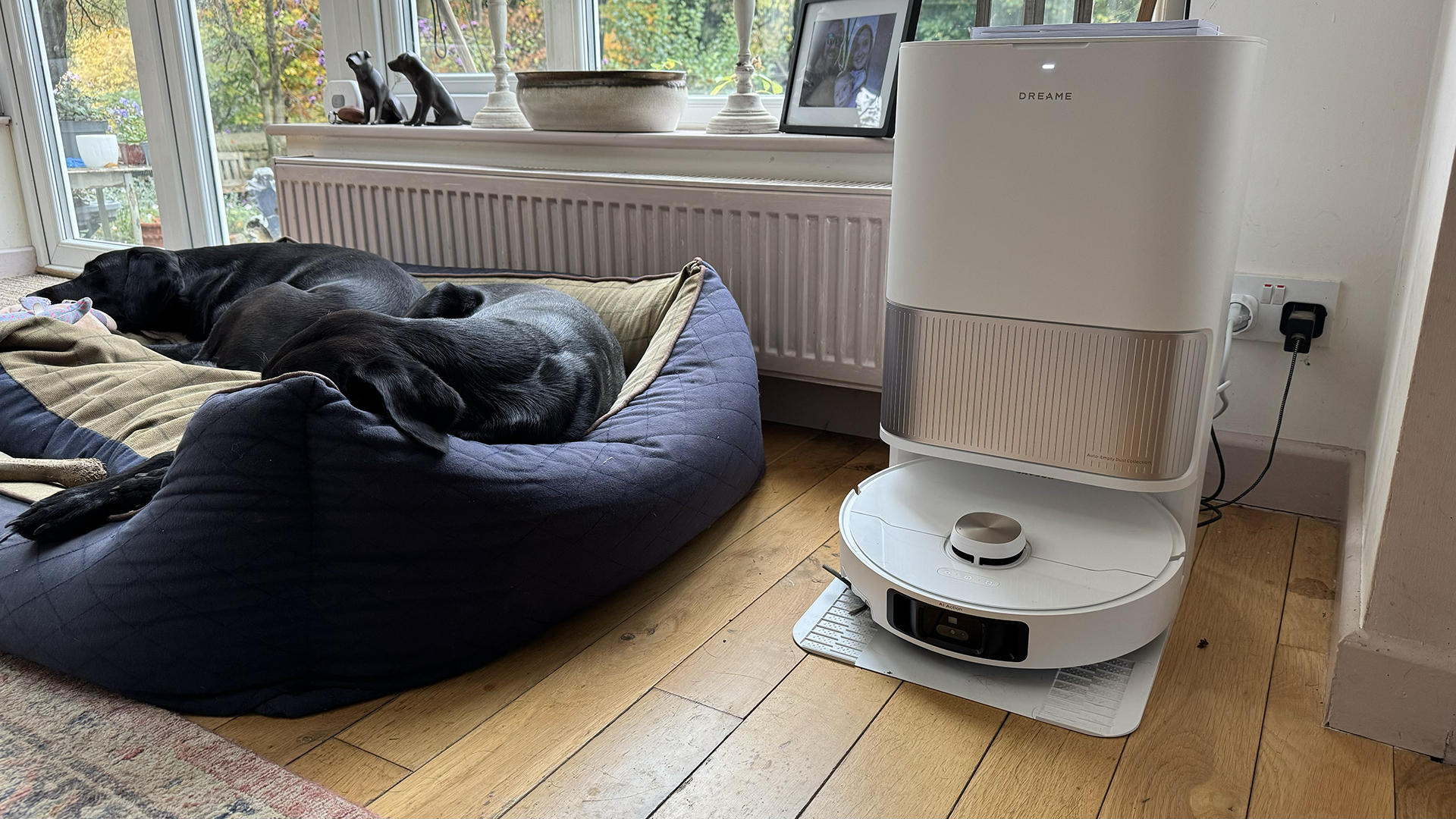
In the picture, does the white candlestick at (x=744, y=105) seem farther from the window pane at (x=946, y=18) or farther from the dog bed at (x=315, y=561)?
the dog bed at (x=315, y=561)

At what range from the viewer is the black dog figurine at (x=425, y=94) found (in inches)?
101

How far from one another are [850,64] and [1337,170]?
2.97 ft

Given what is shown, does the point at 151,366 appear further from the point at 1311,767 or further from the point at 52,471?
the point at 1311,767

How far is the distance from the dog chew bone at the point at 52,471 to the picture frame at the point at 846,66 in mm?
1459

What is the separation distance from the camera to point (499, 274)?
86.7 inches

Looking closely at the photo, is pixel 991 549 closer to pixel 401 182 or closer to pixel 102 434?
pixel 102 434

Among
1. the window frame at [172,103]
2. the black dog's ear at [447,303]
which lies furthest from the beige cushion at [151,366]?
the window frame at [172,103]

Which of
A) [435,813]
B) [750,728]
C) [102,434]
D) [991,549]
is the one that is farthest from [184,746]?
[991,549]

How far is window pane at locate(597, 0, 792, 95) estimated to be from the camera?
2.30 metres

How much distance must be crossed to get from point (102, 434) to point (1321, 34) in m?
2.06

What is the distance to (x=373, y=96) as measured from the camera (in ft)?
8.90

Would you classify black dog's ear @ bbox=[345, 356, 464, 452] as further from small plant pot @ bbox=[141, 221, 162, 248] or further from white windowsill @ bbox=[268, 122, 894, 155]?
small plant pot @ bbox=[141, 221, 162, 248]

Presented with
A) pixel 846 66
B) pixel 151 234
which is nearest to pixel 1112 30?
pixel 846 66

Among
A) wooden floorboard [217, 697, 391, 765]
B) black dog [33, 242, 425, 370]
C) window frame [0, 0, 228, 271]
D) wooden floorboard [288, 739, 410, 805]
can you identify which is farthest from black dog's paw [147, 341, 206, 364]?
window frame [0, 0, 228, 271]
